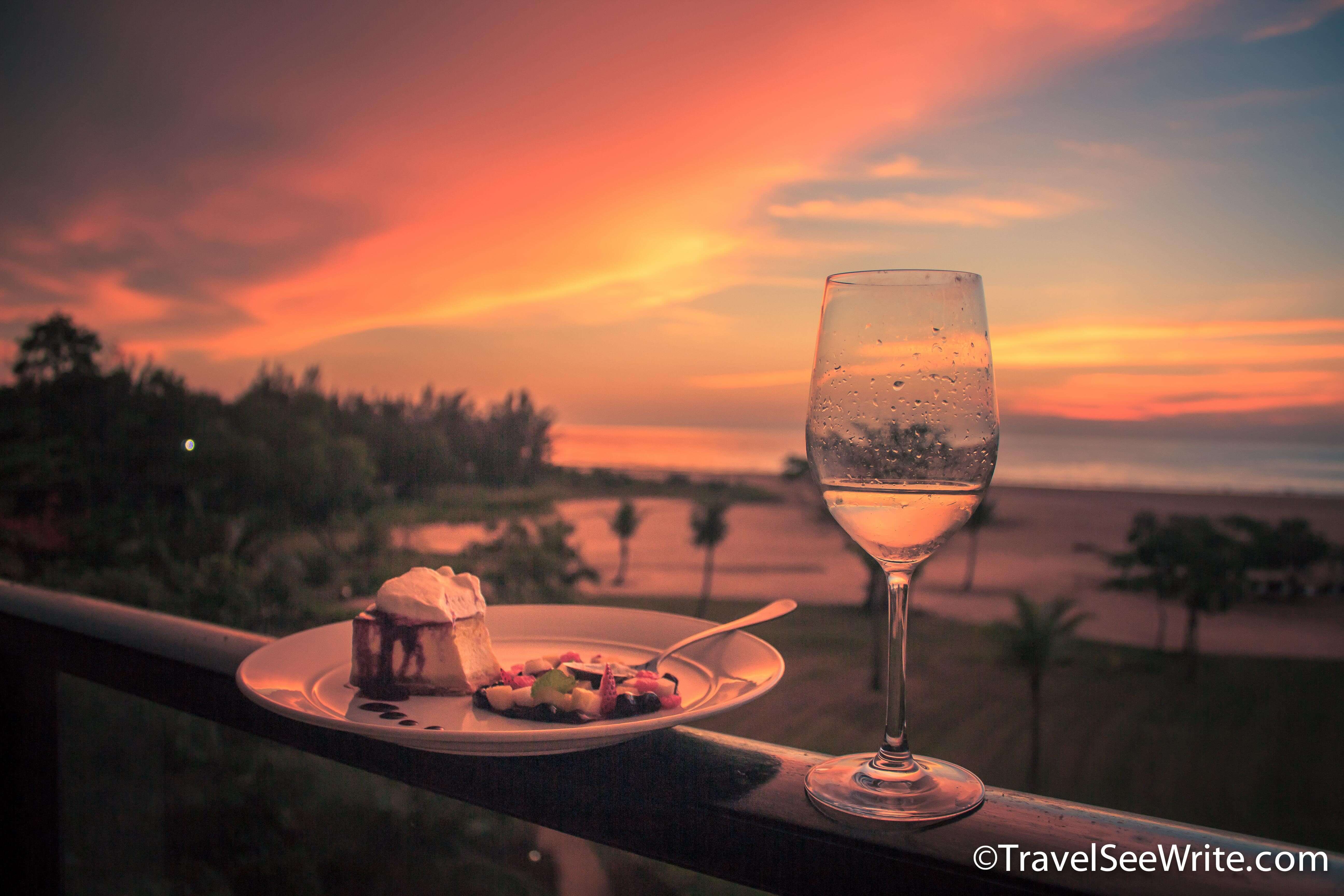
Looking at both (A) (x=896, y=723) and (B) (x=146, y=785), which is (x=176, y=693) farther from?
(A) (x=896, y=723)

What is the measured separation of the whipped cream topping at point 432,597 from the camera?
1.00 metres

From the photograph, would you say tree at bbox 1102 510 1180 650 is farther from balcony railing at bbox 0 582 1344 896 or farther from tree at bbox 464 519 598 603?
balcony railing at bbox 0 582 1344 896

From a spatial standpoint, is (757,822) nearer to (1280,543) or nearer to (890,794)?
(890,794)

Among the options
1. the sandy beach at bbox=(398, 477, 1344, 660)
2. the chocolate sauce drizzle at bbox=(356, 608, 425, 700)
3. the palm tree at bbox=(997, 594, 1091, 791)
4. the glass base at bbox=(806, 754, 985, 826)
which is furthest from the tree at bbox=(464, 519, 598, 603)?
the sandy beach at bbox=(398, 477, 1344, 660)

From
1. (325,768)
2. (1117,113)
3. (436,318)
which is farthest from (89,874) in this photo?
(1117,113)

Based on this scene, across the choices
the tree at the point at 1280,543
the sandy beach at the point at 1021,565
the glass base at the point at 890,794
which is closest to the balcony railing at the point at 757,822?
the glass base at the point at 890,794

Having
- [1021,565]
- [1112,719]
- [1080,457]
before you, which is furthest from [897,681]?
[1021,565]

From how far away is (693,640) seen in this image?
935mm

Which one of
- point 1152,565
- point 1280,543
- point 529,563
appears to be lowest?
point 1152,565

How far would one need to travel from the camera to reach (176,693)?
1.15 metres

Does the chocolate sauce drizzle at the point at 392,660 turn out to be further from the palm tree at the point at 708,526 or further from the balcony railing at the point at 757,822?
the palm tree at the point at 708,526

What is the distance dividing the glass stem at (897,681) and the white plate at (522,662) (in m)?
0.11

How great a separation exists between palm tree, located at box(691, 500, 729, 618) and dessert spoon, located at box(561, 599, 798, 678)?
158ft

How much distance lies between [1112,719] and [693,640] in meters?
65.4
